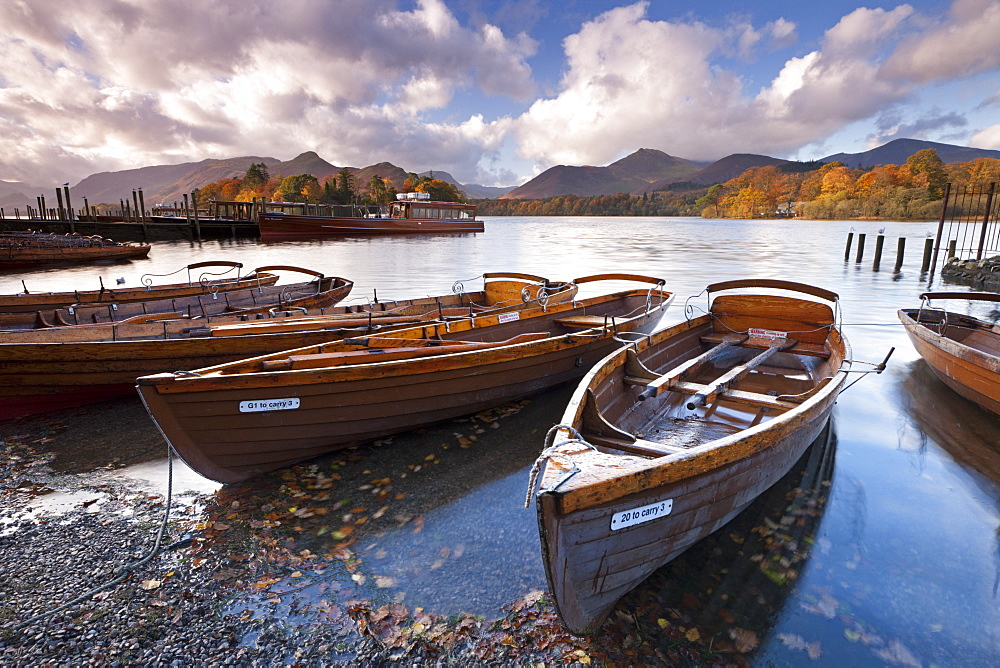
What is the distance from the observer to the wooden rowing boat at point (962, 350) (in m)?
6.90

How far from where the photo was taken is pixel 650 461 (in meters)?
3.27

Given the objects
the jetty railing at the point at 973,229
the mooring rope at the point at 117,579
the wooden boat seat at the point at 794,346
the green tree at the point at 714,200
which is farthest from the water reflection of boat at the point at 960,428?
the green tree at the point at 714,200

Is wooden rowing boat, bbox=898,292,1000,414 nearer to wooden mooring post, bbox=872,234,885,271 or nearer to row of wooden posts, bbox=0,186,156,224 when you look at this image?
wooden mooring post, bbox=872,234,885,271

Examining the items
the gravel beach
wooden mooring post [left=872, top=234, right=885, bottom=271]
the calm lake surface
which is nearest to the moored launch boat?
wooden mooring post [left=872, top=234, right=885, bottom=271]

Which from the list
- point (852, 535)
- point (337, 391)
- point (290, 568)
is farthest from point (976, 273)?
point (290, 568)

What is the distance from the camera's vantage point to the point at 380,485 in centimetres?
552

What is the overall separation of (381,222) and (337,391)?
49.5m

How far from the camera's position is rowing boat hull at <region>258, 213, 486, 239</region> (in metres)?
49.5

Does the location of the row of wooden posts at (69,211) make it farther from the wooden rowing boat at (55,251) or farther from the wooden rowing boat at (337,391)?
the wooden rowing boat at (337,391)

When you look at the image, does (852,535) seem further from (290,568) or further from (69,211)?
(69,211)

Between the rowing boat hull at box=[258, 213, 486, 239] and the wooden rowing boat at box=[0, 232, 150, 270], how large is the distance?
17.2 m

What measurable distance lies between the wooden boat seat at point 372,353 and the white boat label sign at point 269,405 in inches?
16.4

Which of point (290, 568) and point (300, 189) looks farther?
point (300, 189)

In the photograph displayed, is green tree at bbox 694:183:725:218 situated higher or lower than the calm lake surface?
higher
